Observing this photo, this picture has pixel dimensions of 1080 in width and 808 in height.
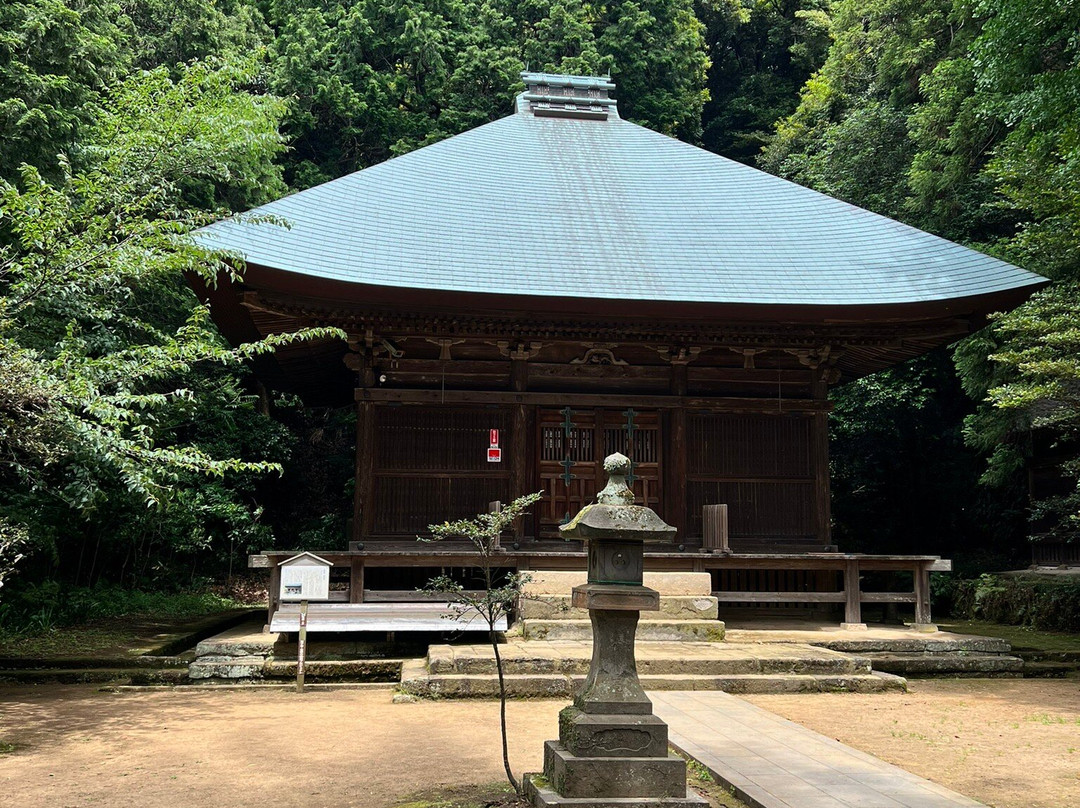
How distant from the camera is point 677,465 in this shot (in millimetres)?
11430

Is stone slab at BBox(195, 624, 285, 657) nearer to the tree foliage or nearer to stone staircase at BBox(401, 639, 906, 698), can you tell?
stone staircase at BBox(401, 639, 906, 698)

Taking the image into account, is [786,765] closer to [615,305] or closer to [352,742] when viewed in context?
[352,742]

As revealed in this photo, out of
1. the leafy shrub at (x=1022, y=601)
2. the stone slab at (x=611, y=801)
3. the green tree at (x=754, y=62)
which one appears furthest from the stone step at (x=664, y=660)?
the green tree at (x=754, y=62)

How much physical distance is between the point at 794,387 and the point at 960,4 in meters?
8.33

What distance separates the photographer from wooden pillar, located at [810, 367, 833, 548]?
11586 mm

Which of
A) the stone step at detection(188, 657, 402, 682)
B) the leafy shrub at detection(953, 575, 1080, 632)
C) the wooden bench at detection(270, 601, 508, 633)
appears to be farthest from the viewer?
the leafy shrub at detection(953, 575, 1080, 632)

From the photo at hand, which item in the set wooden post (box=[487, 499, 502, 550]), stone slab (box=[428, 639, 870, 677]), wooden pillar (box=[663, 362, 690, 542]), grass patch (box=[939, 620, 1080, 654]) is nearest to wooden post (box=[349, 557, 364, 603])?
wooden post (box=[487, 499, 502, 550])

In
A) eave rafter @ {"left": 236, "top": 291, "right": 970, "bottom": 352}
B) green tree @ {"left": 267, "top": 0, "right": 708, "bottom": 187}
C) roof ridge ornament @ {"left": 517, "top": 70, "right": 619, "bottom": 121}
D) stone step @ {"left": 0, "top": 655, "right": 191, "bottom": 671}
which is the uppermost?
green tree @ {"left": 267, "top": 0, "right": 708, "bottom": 187}

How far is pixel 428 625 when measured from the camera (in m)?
8.69

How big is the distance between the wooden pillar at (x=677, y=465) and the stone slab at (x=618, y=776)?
23.1 ft

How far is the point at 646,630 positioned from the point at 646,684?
53.8 inches

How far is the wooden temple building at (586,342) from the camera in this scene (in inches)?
412

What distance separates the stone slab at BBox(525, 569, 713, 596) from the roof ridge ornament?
9.50m

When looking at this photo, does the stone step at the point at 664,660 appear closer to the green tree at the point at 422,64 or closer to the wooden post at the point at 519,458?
the wooden post at the point at 519,458
